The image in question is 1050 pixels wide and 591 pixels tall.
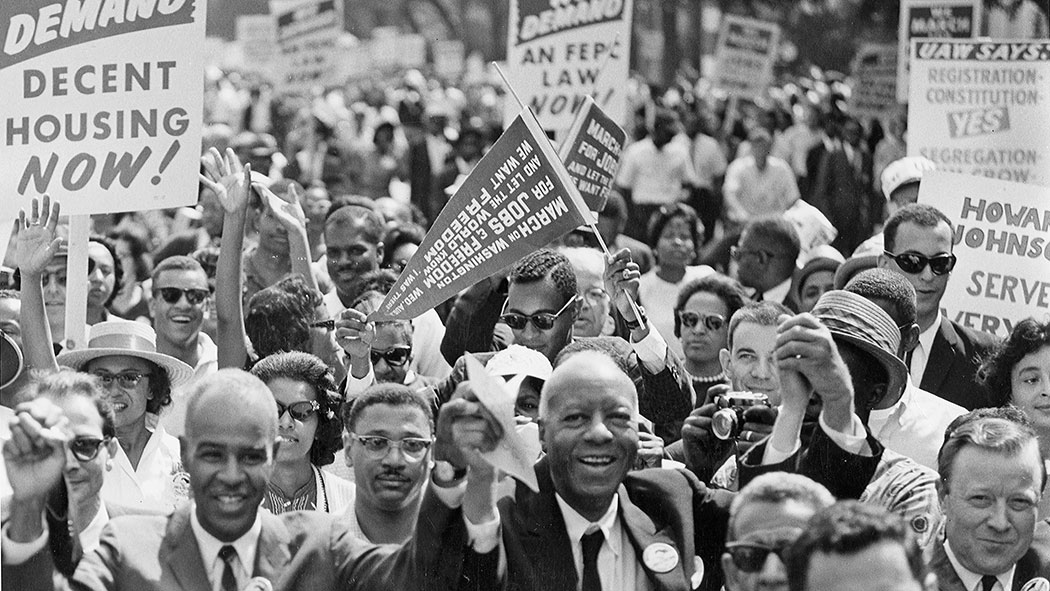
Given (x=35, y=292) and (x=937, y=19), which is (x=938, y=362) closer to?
(x=35, y=292)

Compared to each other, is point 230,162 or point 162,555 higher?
point 230,162

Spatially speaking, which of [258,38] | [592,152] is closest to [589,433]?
[592,152]

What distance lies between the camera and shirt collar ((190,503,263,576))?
4660mm

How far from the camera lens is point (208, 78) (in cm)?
2830

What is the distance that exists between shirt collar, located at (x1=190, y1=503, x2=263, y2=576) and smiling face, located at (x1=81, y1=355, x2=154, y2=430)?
206cm

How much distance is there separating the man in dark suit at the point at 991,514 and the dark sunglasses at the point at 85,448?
7.21ft

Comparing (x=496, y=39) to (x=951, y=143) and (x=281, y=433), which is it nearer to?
(x=951, y=143)

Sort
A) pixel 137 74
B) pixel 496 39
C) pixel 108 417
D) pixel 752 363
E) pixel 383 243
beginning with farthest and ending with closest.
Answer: pixel 496 39 → pixel 383 243 → pixel 137 74 → pixel 752 363 → pixel 108 417

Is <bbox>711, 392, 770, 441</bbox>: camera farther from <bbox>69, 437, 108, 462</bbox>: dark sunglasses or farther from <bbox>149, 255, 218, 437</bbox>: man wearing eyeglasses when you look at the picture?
<bbox>149, 255, 218, 437</bbox>: man wearing eyeglasses

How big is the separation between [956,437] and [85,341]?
131 inches

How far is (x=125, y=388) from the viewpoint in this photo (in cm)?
682

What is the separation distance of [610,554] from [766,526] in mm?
577

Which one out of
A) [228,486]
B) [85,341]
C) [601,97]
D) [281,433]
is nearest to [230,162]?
[85,341]

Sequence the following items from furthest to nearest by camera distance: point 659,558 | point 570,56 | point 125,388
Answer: point 570,56
point 125,388
point 659,558
